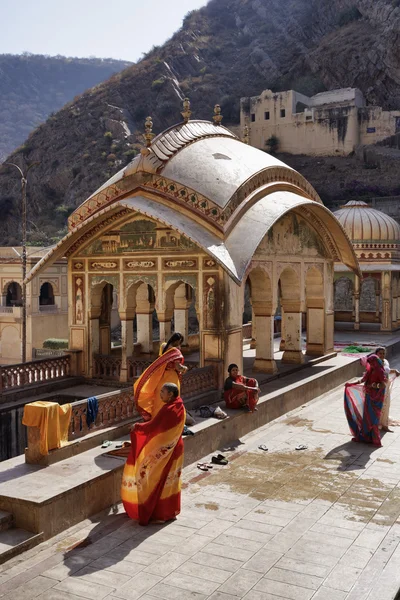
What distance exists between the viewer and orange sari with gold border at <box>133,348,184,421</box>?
704cm

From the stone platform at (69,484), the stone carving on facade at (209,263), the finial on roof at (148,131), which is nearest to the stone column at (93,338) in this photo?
the stone carving on facade at (209,263)

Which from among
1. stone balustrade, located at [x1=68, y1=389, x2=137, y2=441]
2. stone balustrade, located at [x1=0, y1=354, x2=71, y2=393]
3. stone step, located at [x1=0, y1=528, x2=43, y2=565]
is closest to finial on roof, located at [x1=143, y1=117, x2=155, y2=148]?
stone balustrade, located at [x1=0, y1=354, x2=71, y2=393]

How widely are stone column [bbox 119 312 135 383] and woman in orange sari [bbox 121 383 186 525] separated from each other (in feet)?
17.6

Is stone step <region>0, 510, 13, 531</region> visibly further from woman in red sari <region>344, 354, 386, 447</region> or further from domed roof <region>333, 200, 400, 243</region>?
domed roof <region>333, 200, 400, 243</region>

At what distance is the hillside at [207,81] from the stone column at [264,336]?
48.0 metres

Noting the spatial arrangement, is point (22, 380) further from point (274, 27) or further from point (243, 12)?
point (243, 12)

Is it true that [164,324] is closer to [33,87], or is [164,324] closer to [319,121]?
[319,121]

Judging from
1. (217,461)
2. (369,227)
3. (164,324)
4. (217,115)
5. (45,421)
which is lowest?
(217,461)

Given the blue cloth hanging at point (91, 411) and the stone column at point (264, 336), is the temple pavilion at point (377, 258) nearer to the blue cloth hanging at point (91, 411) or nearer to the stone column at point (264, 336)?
the stone column at point (264, 336)

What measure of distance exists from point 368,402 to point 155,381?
4.46 m

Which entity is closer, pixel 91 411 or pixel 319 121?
pixel 91 411

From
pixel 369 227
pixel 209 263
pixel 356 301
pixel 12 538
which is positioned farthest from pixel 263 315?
pixel 369 227

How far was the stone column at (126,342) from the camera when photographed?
12.3 meters

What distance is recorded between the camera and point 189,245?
1152cm
